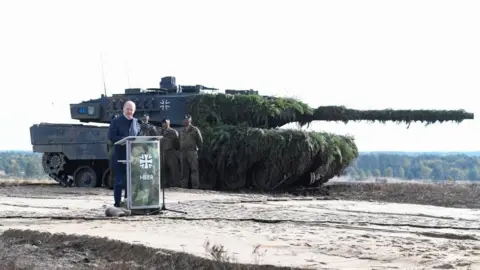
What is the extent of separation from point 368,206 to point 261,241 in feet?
18.8

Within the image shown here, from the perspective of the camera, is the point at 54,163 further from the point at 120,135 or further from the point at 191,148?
the point at 120,135

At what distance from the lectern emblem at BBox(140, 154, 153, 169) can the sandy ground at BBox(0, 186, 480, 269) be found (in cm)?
73

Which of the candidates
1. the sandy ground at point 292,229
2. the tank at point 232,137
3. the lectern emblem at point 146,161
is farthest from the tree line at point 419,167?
the lectern emblem at point 146,161

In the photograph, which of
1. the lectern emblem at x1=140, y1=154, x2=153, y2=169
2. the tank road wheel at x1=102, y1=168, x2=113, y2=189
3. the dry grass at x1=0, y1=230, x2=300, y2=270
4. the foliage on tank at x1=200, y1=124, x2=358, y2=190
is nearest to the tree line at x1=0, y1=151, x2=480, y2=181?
the foliage on tank at x1=200, y1=124, x2=358, y2=190

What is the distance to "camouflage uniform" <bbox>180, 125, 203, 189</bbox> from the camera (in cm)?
→ 2022

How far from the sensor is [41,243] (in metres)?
9.66

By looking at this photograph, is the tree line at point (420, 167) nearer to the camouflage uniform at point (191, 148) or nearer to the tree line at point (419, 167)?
the tree line at point (419, 167)

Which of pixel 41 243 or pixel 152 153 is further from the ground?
pixel 152 153

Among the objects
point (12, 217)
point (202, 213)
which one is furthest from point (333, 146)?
point (12, 217)

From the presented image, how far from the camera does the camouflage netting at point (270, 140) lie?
2122 cm

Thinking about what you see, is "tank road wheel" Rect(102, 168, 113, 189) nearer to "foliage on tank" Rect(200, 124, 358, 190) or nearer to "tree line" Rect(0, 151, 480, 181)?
"foliage on tank" Rect(200, 124, 358, 190)

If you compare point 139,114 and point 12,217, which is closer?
point 12,217

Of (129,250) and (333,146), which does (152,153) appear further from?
(333,146)

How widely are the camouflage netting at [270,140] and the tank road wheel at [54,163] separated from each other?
3566mm
